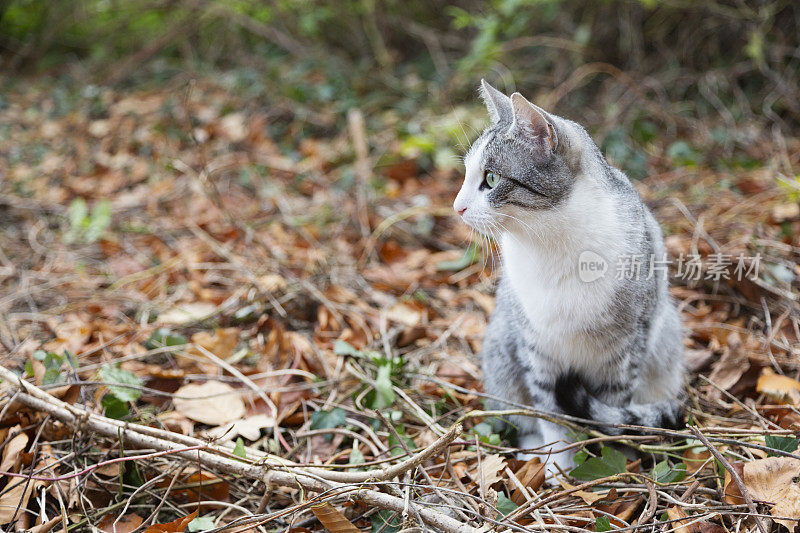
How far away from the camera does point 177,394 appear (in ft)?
8.11

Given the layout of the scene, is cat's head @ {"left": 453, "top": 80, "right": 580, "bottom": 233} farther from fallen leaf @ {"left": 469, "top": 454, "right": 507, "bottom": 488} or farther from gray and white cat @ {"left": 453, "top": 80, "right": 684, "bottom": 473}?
fallen leaf @ {"left": 469, "top": 454, "right": 507, "bottom": 488}

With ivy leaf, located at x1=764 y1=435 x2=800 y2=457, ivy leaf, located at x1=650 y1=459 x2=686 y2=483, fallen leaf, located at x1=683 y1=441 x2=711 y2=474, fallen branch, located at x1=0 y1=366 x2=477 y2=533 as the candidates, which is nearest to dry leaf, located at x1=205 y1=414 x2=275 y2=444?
fallen branch, located at x1=0 y1=366 x2=477 y2=533

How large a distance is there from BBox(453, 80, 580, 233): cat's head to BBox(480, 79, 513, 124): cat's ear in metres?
0.02

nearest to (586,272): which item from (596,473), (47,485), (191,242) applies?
(596,473)

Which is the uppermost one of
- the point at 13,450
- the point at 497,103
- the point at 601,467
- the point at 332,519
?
the point at 497,103

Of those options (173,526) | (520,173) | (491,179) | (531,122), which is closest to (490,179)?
(491,179)

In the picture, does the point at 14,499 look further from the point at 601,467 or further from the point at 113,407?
the point at 601,467

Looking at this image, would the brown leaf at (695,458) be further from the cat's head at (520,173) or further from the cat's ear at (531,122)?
the cat's ear at (531,122)

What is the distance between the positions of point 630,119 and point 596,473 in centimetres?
366

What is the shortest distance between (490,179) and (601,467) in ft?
3.30

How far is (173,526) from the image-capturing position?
1.83 m

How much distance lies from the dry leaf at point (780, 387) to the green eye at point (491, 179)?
4.37ft

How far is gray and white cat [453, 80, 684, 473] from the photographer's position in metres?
1.99

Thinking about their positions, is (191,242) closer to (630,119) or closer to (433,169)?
(433,169)
